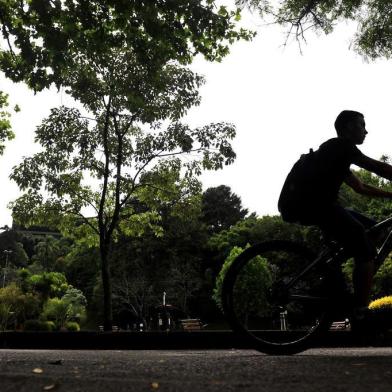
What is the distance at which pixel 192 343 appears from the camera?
8.77m

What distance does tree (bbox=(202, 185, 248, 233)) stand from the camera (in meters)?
59.0

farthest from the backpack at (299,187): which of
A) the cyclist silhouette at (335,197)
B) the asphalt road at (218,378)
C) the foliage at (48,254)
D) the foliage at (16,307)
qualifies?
the foliage at (48,254)

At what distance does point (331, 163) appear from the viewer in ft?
12.7

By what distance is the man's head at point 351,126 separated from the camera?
4094mm

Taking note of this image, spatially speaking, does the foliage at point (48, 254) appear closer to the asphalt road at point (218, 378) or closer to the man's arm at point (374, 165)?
the man's arm at point (374, 165)

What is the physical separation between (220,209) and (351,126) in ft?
181

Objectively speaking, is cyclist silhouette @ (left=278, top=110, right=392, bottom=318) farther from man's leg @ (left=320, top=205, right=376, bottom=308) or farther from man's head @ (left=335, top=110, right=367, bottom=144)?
man's head @ (left=335, top=110, right=367, bottom=144)

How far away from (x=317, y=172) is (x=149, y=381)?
2096mm

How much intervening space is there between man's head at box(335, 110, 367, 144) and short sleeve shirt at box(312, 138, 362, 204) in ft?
0.79

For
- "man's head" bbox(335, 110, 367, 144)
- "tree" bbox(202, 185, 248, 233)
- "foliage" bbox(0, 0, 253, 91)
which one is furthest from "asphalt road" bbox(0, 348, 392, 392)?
"tree" bbox(202, 185, 248, 233)

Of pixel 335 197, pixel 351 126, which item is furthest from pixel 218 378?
pixel 351 126

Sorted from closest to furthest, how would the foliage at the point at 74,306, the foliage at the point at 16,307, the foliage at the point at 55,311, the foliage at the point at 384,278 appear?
the foliage at the point at 16,307 < the foliage at the point at 384,278 < the foliage at the point at 55,311 < the foliage at the point at 74,306

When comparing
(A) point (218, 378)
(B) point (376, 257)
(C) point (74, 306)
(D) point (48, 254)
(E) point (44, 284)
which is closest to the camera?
(A) point (218, 378)

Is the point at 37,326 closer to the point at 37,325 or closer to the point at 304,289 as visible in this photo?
the point at 37,325
